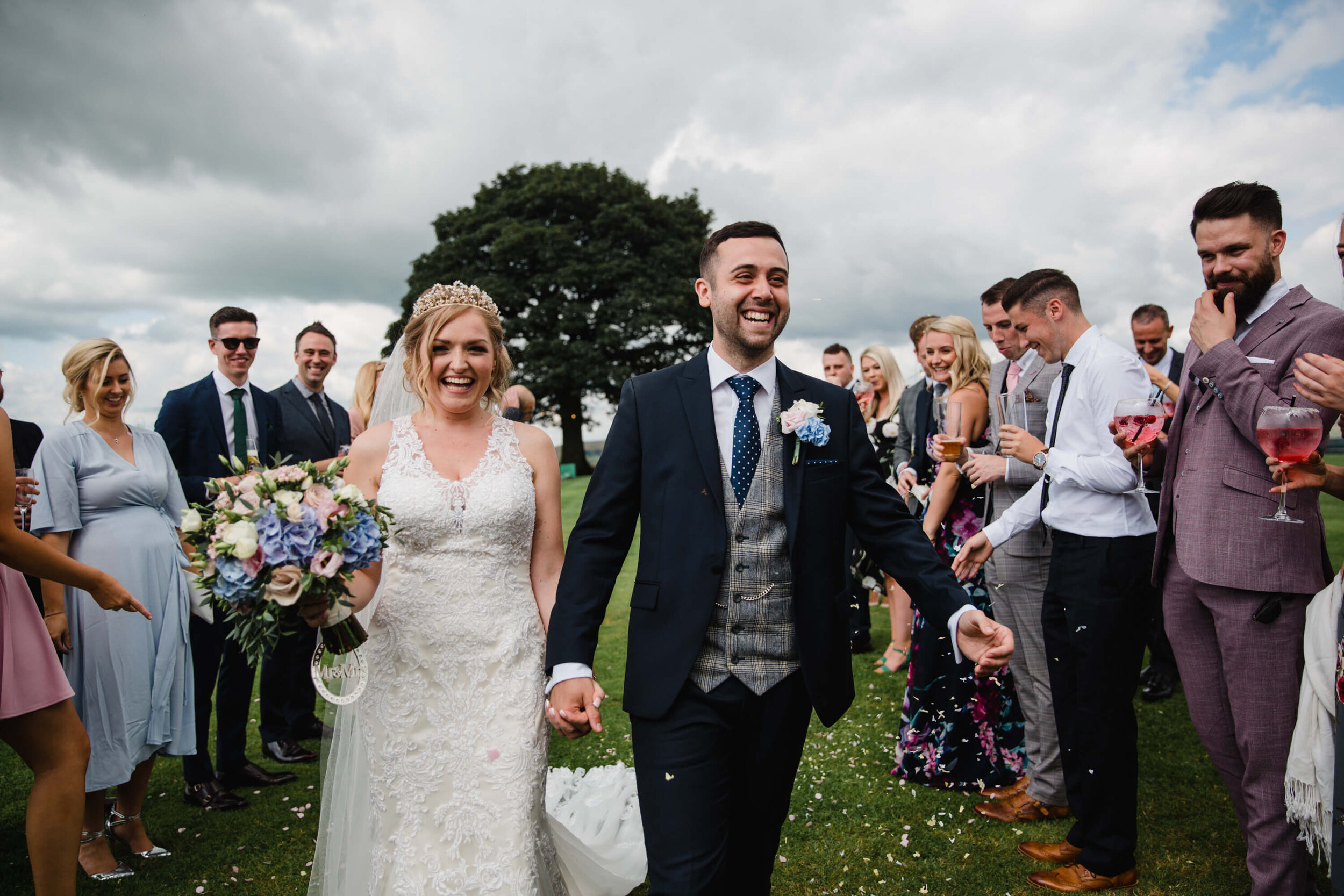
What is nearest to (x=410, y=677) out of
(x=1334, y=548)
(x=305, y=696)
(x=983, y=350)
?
(x=305, y=696)

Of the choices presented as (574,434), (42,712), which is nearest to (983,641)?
(42,712)

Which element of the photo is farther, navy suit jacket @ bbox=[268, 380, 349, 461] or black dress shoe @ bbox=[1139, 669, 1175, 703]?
black dress shoe @ bbox=[1139, 669, 1175, 703]

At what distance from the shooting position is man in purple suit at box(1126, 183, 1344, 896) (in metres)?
3.14

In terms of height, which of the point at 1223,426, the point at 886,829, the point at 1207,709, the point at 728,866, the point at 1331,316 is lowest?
the point at 886,829

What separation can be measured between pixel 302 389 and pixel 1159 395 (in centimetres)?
626

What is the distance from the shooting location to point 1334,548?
11945 mm

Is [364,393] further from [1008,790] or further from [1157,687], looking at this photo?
[1157,687]

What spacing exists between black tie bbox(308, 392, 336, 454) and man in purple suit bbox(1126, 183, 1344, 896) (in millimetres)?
6070

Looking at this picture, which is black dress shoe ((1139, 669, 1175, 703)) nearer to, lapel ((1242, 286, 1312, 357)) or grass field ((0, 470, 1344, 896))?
grass field ((0, 470, 1344, 896))

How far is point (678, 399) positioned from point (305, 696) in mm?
5181

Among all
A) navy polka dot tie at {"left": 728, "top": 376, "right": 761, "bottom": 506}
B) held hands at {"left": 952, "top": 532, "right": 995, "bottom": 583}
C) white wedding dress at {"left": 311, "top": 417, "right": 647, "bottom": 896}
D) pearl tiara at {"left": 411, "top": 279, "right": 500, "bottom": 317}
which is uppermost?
pearl tiara at {"left": 411, "top": 279, "right": 500, "bottom": 317}

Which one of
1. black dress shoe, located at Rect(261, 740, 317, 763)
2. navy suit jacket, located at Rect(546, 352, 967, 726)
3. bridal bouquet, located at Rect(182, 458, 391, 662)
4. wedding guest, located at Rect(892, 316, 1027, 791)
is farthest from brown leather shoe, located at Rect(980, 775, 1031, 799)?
black dress shoe, located at Rect(261, 740, 317, 763)

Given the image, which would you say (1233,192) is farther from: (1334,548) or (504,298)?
(504,298)

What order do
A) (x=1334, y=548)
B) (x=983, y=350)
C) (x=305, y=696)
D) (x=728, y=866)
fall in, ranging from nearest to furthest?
(x=728, y=866), (x=983, y=350), (x=305, y=696), (x=1334, y=548)
